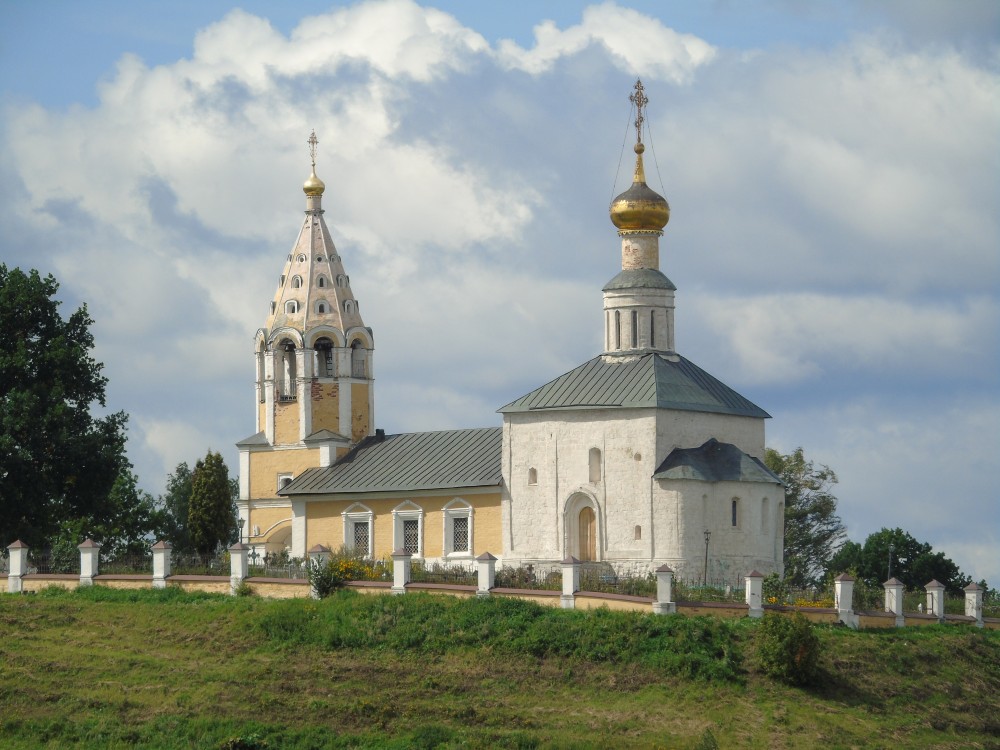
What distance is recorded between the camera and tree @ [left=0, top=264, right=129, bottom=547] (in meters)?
39.3

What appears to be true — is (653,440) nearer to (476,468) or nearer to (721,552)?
(721,552)

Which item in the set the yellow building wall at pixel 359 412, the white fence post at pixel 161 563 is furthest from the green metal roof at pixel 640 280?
the white fence post at pixel 161 563

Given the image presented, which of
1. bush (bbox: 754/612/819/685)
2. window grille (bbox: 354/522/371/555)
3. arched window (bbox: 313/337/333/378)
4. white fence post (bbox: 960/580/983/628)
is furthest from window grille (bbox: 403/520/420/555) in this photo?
bush (bbox: 754/612/819/685)

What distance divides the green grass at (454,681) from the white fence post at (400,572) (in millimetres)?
782

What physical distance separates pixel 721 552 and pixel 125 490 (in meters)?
21.8

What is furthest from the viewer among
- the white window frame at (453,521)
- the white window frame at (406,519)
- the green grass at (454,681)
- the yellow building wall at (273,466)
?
the yellow building wall at (273,466)

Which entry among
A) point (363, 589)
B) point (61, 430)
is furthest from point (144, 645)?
point (61, 430)

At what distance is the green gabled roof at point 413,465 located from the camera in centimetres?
3964

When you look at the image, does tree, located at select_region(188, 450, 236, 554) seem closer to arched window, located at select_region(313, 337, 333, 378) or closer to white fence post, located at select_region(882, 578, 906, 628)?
arched window, located at select_region(313, 337, 333, 378)

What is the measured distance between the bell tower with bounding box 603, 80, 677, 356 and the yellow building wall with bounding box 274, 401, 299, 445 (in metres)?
8.48

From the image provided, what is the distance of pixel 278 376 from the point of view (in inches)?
1748

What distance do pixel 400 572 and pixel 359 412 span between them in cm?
1121

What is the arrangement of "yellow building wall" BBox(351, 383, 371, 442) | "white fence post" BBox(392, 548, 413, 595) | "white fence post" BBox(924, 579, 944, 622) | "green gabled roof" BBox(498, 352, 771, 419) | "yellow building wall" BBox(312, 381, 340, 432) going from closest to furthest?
1. "white fence post" BBox(392, 548, 413, 595)
2. "white fence post" BBox(924, 579, 944, 622)
3. "green gabled roof" BBox(498, 352, 771, 419)
4. "yellow building wall" BBox(312, 381, 340, 432)
5. "yellow building wall" BBox(351, 383, 371, 442)

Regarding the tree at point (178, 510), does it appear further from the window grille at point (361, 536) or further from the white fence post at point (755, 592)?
the white fence post at point (755, 592)
